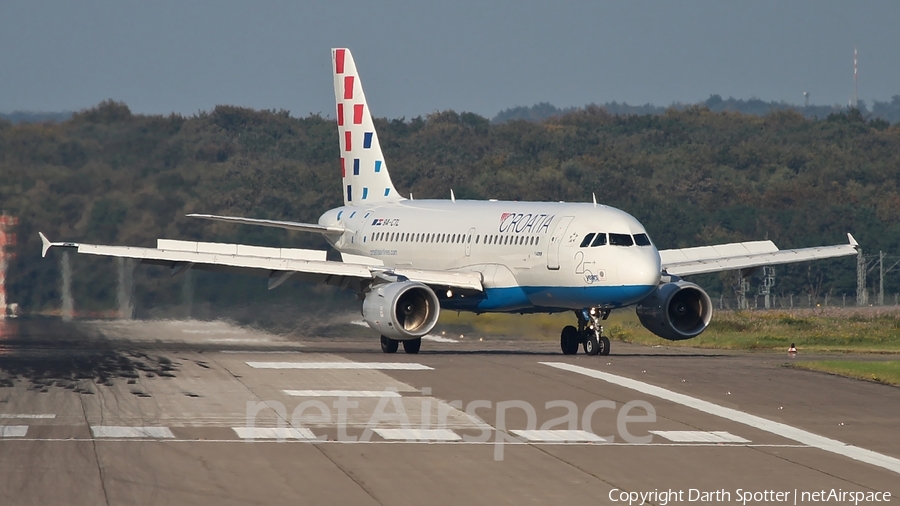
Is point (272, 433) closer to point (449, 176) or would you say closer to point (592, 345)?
point (592, 345)

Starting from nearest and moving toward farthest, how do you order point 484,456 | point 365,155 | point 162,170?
point 484,456 → point 365,155 → point 162,170

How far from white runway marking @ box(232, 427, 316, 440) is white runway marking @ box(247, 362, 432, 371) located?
28.0 feet

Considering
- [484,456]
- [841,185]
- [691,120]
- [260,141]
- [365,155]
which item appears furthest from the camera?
[691,120]

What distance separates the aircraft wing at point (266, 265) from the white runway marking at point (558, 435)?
544 inches

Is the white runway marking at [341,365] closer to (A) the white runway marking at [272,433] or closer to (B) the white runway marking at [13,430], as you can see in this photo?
(A) the white runway marking at [272,433]

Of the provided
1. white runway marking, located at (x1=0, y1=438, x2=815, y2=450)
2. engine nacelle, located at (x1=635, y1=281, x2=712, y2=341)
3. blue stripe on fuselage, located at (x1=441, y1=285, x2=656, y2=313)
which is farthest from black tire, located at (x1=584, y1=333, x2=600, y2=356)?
white runway marking, located at (x1=0, y1=438, x2=815, y2=450)

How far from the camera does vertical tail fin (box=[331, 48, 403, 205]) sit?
1619 inches

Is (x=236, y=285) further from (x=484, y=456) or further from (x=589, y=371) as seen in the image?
(x=484, y=456)

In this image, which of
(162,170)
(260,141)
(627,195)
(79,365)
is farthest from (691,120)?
(79,365)

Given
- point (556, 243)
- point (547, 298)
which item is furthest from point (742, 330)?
point (556, 243)

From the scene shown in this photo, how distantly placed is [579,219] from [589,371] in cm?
598

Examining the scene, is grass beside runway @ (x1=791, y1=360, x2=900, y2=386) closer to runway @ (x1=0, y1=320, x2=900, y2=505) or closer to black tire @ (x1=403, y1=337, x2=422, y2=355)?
runway @ (x1=0, y1=320, x2=900, y2=505)

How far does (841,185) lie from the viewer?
87062 mm

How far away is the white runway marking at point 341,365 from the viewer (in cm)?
2655
